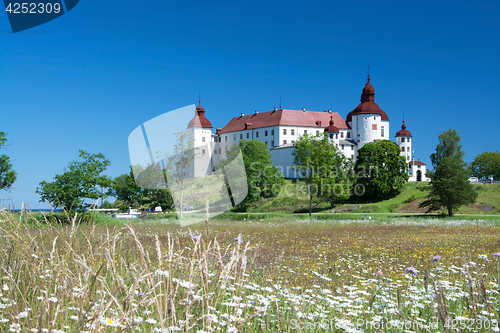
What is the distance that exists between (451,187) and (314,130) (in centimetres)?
6401

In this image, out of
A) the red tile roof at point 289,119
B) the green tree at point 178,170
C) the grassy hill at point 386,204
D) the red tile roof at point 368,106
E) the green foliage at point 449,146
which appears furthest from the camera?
the red tile roof at point 289,119

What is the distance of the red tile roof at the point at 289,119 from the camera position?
9150 centimetres

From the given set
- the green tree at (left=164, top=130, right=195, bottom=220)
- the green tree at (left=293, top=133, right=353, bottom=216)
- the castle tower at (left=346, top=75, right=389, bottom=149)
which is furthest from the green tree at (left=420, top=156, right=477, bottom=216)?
the castle tower at (left=346, top=75, right=389, bottom=149)

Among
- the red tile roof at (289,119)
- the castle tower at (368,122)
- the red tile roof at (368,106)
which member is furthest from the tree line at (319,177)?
the red tile roof at (289,119)

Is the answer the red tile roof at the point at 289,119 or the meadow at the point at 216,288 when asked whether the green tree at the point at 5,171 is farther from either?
the red tile roof at the point at 289,119

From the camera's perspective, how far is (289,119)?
91.6 metres

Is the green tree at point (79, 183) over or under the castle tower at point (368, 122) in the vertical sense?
under

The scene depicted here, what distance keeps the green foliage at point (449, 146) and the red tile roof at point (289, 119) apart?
2495cm

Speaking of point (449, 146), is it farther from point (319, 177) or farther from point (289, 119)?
point (319, 177)

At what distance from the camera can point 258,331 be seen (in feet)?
9.64

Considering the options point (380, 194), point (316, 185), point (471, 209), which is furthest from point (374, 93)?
point (316, 185)

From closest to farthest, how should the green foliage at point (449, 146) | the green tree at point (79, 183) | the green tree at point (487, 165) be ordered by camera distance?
the green tree at point (79, 183) → the green foliage at point (449, 146) → the green tree at point (487, 165)

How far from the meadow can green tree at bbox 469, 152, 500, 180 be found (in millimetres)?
87380

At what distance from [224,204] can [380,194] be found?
171 feet
